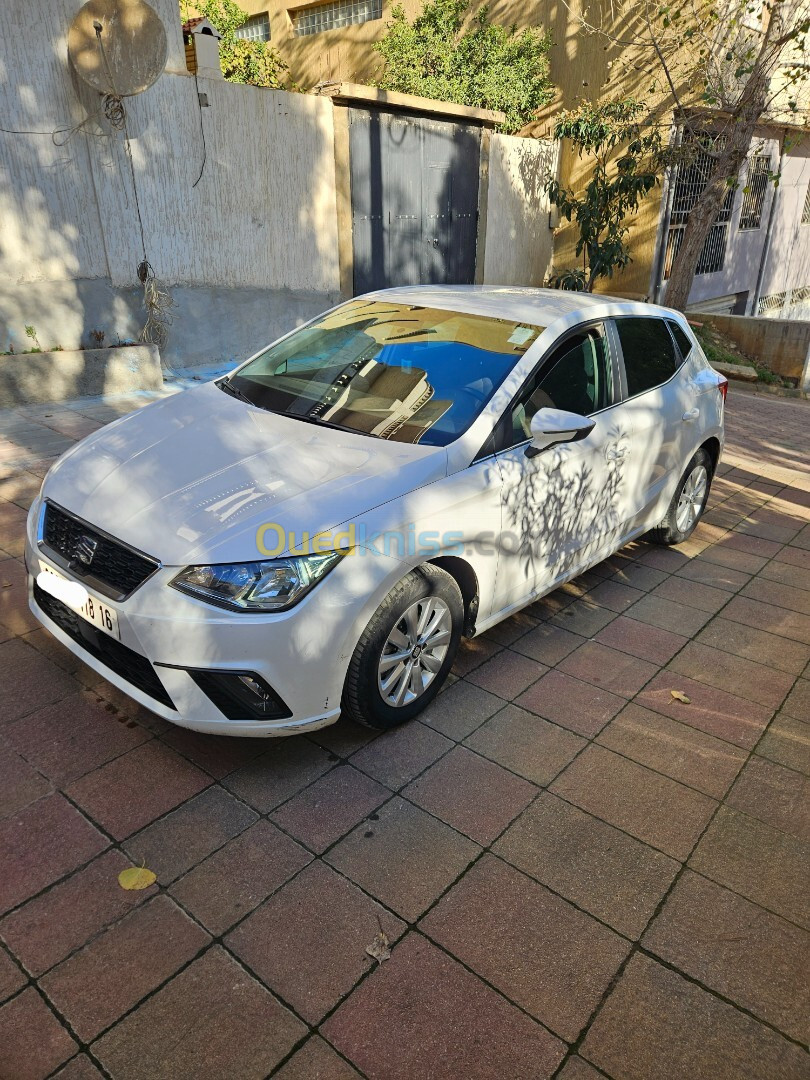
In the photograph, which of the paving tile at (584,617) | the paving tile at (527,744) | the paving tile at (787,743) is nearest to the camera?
the paving tile at (527,744)

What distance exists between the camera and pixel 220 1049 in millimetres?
1986

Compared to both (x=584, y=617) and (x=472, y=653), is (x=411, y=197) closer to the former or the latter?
(x=584, y=617)

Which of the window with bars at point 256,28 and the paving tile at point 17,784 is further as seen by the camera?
the window with bars at point 256,28

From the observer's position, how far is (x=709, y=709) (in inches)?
140

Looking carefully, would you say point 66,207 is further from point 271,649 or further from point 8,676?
point 271,649

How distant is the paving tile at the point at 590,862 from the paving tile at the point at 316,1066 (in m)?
0.87

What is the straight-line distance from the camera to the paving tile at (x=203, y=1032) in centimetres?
194

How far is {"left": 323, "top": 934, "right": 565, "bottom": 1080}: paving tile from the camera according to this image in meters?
1.99

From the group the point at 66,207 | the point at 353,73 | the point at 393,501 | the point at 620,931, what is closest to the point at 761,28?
the point at 353,73

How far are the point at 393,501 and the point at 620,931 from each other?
1633 mm

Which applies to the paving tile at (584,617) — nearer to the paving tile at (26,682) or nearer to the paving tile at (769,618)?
the paving tile at (769,618)

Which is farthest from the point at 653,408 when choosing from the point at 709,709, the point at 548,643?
the point at 709,709

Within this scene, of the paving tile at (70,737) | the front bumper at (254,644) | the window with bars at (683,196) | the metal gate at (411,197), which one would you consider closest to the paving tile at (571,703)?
the front bumper at (254,644)

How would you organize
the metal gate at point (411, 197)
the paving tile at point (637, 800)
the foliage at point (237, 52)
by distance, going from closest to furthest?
the paving tile at point (637, 800) → the metal gate at point (411, 197) → the foliage at point (237, 52)
